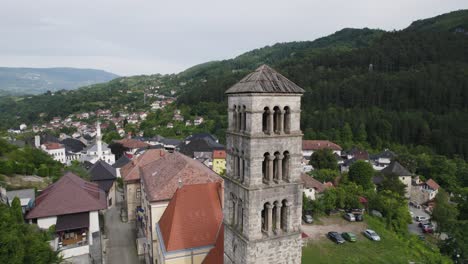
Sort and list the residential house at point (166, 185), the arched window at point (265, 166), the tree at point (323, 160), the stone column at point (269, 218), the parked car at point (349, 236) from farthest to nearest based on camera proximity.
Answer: the tree at point (323, 160)
the parked car at point (349, 236)
the residential house at point (166, 185)
the stone column at point (269, 218)
the arched window at point (265, 166)

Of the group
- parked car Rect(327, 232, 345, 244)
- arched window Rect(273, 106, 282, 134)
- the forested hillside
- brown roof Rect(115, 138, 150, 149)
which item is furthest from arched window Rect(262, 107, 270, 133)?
the forested hillside

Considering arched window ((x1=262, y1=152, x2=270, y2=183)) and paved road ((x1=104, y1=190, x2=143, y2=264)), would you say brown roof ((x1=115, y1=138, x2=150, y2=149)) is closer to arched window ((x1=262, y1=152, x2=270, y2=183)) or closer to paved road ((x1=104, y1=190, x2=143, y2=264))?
paved road ((x1=104, y1=190, x2=143, y2=264))

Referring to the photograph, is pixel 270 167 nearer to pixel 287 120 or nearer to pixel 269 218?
pixel 287 120

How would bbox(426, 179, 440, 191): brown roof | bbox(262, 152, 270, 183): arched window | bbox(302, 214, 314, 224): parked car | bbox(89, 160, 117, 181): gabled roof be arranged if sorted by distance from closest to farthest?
bbox(262, 152, 270, 183): arched window < bbox(302, 214, 314, 224): parked car < bbox(89, 160, 117, 181): gabled roof < bbox(426, 179, 440, 191): brown roof

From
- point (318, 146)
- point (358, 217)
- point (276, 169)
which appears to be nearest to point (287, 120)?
point (276, 169)

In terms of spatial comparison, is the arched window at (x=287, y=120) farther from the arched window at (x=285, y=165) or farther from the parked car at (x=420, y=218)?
the parked car at (x=420, y=218)

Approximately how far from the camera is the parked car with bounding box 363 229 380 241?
35.4 metres

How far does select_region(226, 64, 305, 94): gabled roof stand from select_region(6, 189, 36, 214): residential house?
2434 centimetres

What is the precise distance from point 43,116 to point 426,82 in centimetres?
20732

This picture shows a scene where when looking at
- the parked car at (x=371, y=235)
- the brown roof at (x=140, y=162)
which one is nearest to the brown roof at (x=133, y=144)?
the brown roof at (x=140, y=162)

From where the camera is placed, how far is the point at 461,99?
11531 centimetres

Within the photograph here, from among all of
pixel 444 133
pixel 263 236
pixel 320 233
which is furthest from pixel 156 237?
pixel 444 133

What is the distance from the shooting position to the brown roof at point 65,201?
2642 centimetres

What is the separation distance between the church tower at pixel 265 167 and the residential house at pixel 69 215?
17.5 meters
